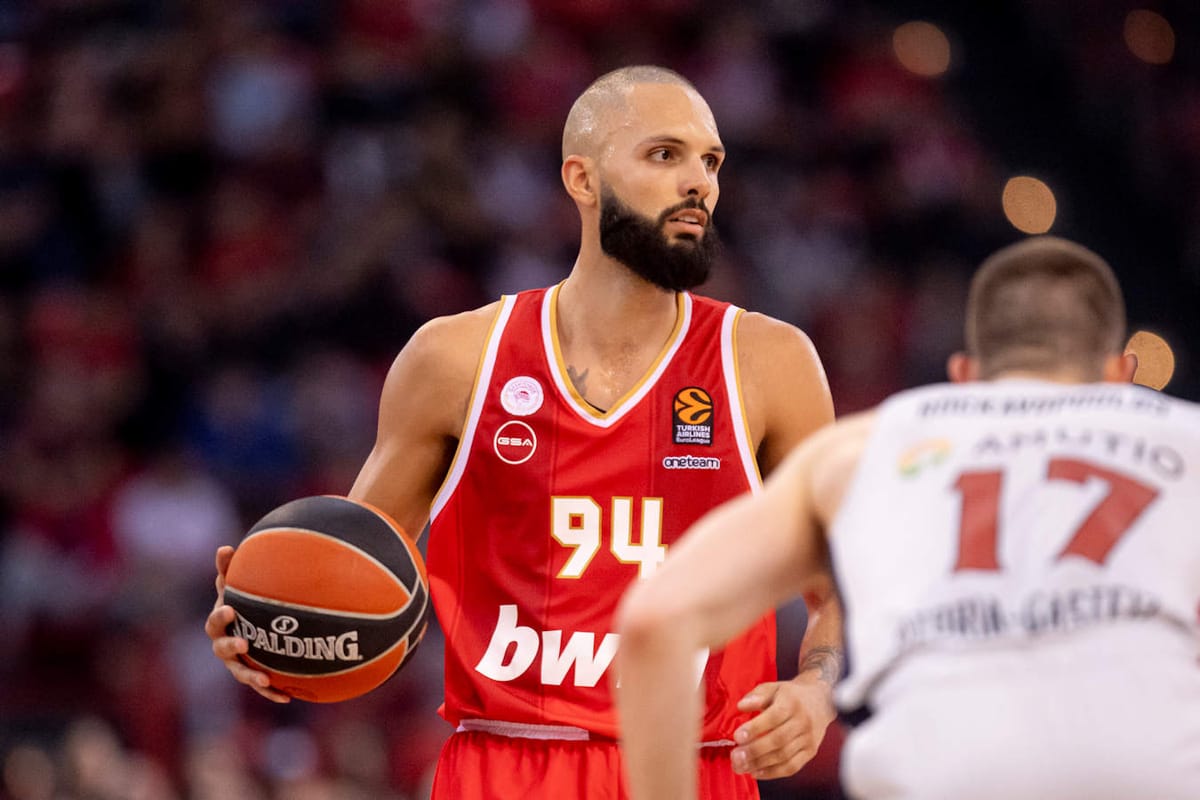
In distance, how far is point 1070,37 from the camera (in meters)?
13.9

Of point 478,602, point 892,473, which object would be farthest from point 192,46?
point 892,473

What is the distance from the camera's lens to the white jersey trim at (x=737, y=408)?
4844 millimetres

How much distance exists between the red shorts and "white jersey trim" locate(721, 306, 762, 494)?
2.65 ft

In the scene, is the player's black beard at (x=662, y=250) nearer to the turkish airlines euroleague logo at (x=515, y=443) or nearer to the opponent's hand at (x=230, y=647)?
the turkish airlines euroleague logo at (x=515, y=443)

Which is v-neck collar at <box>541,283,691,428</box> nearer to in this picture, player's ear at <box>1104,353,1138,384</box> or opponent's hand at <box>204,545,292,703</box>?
opponent's hand at <box>204,545,292,703</box>

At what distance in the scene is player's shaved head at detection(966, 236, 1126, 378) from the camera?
9.70 ft

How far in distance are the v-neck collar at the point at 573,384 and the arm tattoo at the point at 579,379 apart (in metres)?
0.01

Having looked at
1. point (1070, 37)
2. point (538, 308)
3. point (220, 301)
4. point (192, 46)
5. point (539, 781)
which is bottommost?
point (539, 781)

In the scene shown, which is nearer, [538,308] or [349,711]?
[538,308]

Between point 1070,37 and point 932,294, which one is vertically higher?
point 1070,37

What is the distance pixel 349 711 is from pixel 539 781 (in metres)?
4.61

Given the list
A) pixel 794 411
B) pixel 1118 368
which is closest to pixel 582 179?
pixel 794 411

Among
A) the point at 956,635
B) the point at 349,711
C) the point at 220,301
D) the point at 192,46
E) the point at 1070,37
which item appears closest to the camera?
the point at 956,635

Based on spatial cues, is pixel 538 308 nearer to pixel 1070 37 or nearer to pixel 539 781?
pixel 539 781
